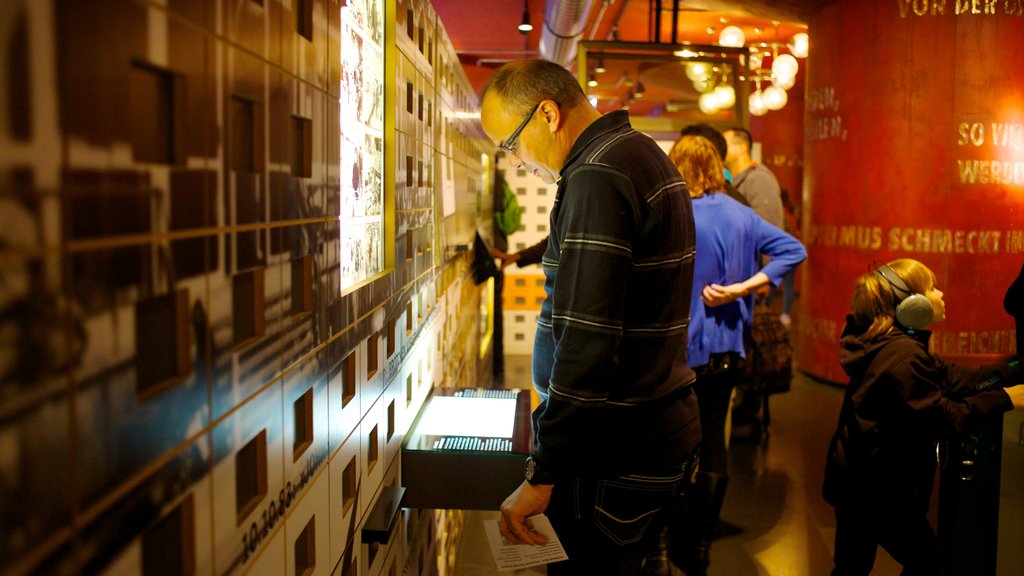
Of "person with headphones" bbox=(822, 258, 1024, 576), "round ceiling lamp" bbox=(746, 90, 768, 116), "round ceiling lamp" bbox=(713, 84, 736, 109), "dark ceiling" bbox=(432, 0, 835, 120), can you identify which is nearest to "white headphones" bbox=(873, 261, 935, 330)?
"person with headphones" bbox=(822, 258, 1024, 576)

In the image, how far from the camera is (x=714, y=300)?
2.90m

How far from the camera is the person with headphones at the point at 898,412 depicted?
236 cm

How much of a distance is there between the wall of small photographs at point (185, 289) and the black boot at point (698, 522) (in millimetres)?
1747

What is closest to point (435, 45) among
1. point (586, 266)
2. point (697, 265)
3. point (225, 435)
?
point (697, 265)

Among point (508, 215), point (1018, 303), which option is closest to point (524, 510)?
point (1018, 303)

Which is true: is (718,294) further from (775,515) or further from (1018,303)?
(775,515)

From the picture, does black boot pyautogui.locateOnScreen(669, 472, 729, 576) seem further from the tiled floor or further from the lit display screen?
the lit display screen

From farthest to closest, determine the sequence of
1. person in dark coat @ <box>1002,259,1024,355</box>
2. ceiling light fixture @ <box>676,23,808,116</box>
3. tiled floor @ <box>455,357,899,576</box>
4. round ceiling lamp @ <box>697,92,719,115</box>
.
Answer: round ceiling lamp @ <box>697,92,719,115</box> → ceiling light fixture @ <box>676,23,808,116</box> → tiled floor @ <box>455,357,899,576</box> → person in dark coat @ <box>1002,259,1024,355</box>

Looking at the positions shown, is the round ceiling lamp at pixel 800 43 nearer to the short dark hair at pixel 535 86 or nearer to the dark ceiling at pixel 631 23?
the dark ceiling at pixel 631 23

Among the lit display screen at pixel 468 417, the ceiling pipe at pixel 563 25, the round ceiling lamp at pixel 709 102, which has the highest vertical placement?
the ceiling pipe at pixel 563 25

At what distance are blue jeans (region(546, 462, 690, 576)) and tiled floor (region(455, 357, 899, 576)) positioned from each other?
162 cm

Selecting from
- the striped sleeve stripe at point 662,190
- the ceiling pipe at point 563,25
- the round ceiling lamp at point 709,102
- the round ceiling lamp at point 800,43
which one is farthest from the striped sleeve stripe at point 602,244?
the round ceiling lamp at point 800,43

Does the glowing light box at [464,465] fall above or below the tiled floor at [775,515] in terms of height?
above

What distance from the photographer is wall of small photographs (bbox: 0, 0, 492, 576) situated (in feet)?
1.79
